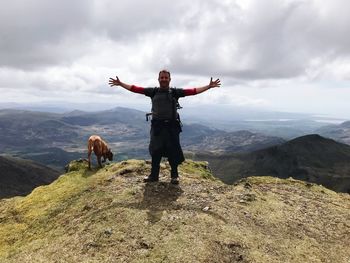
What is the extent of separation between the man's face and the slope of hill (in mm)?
4923

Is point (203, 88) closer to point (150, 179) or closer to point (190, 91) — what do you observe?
point (190, 91)

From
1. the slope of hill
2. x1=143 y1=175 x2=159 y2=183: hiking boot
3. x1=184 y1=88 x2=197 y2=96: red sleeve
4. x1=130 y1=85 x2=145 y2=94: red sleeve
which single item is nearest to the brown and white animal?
the slope of hill

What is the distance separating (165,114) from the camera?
1772 cm

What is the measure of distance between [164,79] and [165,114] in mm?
1615

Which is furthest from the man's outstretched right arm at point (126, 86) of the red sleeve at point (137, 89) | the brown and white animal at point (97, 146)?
the brown and white animal at point (97, 146)

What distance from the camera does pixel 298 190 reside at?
21906 mm

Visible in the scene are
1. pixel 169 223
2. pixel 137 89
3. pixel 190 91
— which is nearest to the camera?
pixel 169 223

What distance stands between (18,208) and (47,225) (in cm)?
415

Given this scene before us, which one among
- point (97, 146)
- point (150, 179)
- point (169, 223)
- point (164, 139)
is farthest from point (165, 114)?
point (97, 146)

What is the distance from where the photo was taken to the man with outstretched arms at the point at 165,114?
17.6m

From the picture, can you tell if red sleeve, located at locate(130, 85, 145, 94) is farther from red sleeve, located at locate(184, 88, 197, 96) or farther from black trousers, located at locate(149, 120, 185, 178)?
red sleeve, located at locate(184, 88, 197, 96)

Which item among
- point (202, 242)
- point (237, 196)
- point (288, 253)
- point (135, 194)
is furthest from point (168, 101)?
point (288, 253)

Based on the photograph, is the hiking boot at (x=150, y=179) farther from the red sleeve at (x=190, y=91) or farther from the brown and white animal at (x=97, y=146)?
the brown and white animal at (x=97, y=146)

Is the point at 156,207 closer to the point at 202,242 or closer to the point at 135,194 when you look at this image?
the point at 135,194
